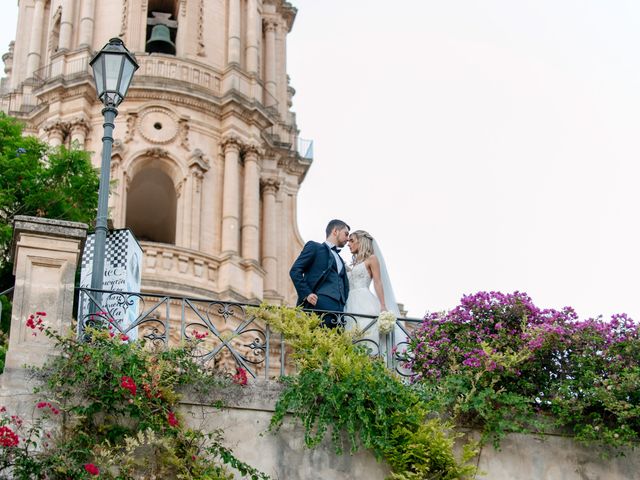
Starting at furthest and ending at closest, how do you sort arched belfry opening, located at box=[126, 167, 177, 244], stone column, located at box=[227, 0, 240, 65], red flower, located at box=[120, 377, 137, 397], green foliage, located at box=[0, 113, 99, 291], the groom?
stone column, located at box=[227, 0, 240, 65] → arched belfry opening, located at box=[126, 167, 177, 244] → green foliage, located at box=[0, 113, 99, 291] → the groom → red flower, located at box=[120, 377, 137, 397]

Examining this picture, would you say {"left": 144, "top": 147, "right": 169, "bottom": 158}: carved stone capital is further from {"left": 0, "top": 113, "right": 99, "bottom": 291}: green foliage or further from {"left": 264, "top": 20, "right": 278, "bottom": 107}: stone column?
{"left": 0, "top": 113, "right": 99, "bottom": 291}: green foliage

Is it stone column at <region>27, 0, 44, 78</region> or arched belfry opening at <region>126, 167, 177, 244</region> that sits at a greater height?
stone column at <region>27, 0, 44, 78</region>

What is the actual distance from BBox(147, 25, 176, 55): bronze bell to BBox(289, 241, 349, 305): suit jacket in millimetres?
22144

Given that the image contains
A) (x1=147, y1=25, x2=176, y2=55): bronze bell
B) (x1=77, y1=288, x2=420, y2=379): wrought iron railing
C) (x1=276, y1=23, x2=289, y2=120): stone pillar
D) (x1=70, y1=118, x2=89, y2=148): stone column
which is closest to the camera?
(x1=77, y1=288, x2=420, y2=379): wrought iron railing

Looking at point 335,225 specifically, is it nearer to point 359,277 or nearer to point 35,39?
point 359,277

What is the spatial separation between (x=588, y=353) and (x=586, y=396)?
1.56ft

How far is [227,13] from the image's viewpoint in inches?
1430

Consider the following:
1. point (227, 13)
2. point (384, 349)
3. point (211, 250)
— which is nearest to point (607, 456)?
point (384, 349)

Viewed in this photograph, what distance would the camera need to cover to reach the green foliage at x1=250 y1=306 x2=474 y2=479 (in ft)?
37.9

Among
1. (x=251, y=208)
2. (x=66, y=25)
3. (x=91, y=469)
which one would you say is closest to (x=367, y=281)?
(x=91, y=469)

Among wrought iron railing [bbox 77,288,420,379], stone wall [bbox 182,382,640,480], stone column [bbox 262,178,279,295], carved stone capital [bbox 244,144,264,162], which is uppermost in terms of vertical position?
carved stone capital [bbox 244,144,264,162]

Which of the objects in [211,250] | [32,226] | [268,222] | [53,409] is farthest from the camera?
[268,222]

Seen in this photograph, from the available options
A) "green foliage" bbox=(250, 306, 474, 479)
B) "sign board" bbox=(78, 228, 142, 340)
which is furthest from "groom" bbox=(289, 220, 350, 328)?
"sign board" bbox=(78, 228, 142, 340)

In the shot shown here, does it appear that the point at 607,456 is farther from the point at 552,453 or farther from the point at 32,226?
the point at 32,226
